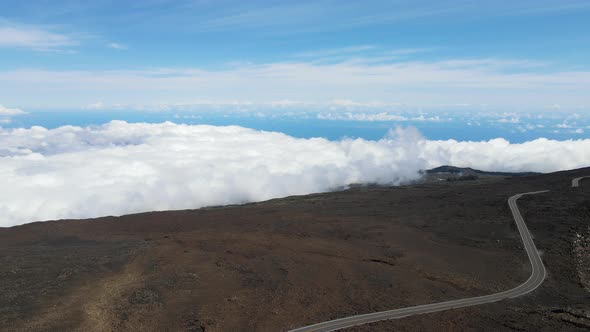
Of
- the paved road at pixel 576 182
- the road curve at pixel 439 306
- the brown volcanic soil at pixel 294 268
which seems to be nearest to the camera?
the road curve at pixel 439 306

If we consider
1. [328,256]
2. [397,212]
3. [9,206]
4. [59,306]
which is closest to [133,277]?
[59,306]

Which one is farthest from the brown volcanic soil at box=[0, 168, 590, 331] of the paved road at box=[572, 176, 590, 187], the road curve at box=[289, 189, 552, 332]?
the paved road at box=[572, 176, 590, 187]

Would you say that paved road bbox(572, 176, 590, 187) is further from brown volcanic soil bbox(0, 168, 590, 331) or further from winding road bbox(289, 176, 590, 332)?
winding road bbox(289, 176, 590, 332)

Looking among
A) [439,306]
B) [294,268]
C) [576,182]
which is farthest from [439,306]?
[576,182]

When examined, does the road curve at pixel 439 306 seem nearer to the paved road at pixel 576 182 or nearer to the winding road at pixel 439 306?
the winding road at pixel 439 306

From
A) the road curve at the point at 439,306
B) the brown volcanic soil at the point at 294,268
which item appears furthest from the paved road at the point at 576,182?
the road curve at the point at 439,306

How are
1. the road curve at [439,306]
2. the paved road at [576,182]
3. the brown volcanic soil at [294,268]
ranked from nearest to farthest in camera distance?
the road curve at [439,306] → the brown volcanic soil at [294,268] → the paved road at [576,182]

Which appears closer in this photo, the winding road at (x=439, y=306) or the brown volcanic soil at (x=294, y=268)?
the winding road at (x=439, y=306)

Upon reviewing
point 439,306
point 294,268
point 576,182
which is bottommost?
point 439,306

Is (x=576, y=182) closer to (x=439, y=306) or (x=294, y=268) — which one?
(x=439, y=306)
